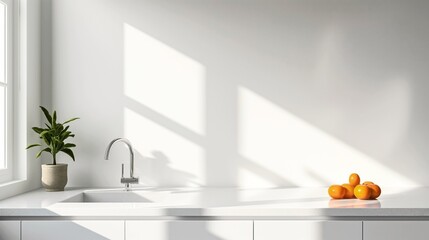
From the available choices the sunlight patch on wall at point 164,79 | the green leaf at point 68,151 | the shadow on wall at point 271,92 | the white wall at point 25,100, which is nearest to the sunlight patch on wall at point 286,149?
the shadow on wall at point 271,92

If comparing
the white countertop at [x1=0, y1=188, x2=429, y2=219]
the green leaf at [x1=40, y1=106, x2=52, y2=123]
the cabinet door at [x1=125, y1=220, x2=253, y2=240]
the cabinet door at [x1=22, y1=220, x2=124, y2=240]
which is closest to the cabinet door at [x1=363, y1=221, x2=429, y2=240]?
the white countertop at [x1=0, y1=188, x2=429, y2=219]

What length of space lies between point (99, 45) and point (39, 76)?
40 cm

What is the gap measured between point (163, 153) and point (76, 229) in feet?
2.98

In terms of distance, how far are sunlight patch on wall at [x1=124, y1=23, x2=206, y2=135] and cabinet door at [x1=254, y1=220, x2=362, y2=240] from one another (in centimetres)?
96

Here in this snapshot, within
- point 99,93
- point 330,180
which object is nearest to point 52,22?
point 99,93

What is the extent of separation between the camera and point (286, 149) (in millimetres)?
3094

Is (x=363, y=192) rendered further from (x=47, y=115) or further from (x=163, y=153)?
(x=47, y=115)

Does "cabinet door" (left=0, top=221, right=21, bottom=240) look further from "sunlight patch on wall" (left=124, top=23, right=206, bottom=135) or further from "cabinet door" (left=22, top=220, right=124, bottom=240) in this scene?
"sunlight patch on wall" (left=124, top=23, right=206, bottom=135)

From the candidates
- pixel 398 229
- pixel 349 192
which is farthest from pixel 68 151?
pixel 398 229

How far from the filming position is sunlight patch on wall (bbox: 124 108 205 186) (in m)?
3.11

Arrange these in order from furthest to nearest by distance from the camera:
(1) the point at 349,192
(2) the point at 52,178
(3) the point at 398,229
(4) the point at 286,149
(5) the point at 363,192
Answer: (4) the point at 286,149, (2) the point at 52,178, (1) the point at 349,192, (5) the point at 363,192, (3) the point at 398,229

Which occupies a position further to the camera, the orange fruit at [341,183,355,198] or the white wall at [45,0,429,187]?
the white wall at [45,0,429,187]

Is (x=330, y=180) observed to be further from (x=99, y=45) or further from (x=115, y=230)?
(x=99, y=45)

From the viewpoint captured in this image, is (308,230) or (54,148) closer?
(308,230)
